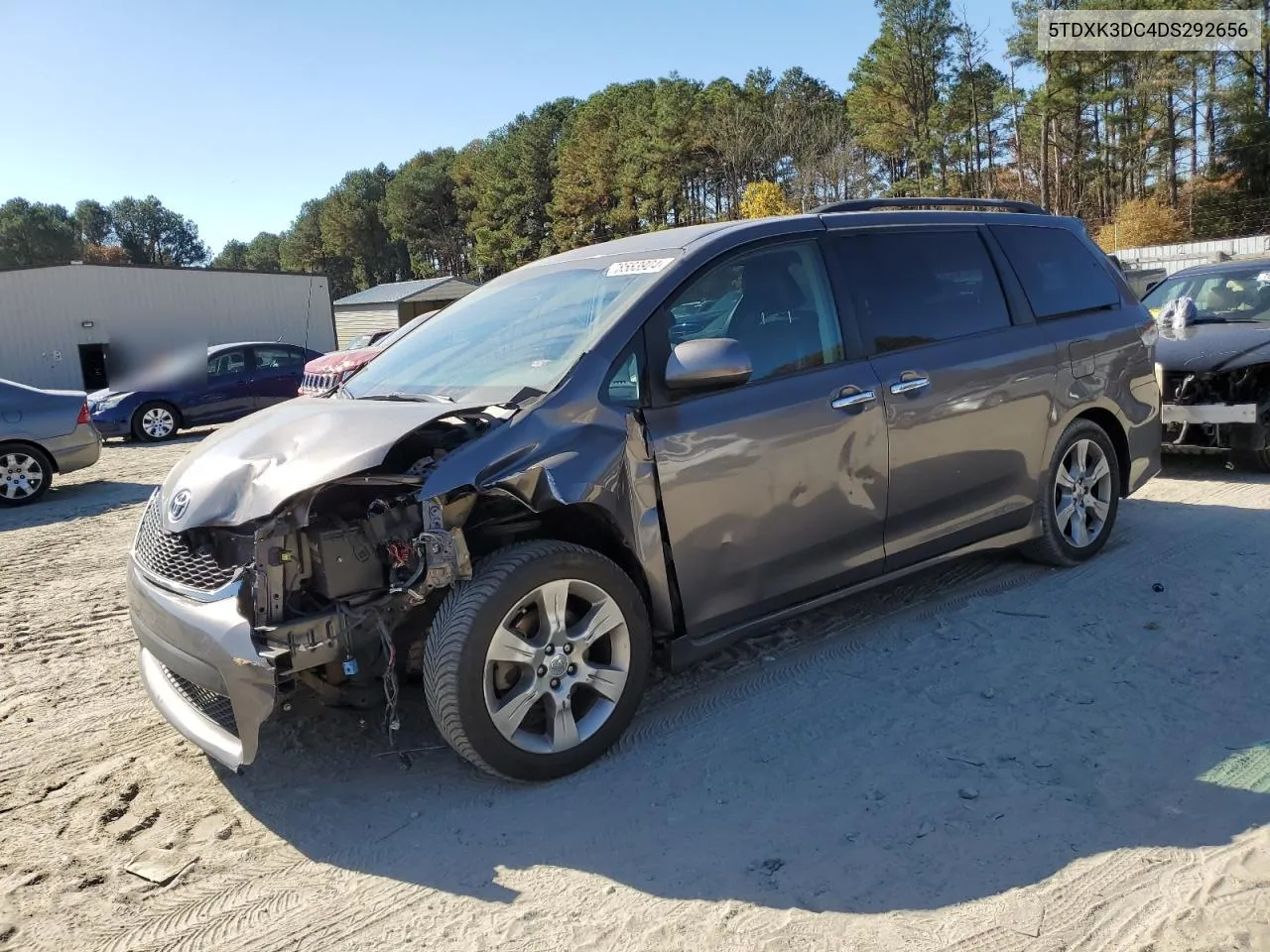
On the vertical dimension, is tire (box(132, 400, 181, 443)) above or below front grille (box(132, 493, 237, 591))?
below

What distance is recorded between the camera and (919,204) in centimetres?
492

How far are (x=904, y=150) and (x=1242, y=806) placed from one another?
5403 centimetres

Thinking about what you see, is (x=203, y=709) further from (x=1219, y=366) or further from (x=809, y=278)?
(x=1219, y=366)

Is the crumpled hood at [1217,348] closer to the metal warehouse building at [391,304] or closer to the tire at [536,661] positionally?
the tire at [536,661]

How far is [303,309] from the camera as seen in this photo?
3225 cm

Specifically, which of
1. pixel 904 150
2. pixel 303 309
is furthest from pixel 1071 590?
pixel 904 150

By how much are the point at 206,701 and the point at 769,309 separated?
8.64ft

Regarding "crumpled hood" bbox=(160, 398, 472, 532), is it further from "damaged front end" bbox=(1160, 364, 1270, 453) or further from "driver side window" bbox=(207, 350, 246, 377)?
"driver side window" bbox=(207, 350, 246, 377)

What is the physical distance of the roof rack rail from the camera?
4559 mm

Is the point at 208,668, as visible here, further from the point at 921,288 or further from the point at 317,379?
the point at 317,379

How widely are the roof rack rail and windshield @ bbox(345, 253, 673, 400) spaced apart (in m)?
1.16

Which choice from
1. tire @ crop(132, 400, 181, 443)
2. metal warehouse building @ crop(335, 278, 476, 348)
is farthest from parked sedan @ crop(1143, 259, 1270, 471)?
metal warehouse building @ crop(335, 278, 476, 348)

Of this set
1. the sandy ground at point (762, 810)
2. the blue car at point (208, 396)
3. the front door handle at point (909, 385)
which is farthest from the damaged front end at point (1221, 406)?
the blue car at point (208, 396)

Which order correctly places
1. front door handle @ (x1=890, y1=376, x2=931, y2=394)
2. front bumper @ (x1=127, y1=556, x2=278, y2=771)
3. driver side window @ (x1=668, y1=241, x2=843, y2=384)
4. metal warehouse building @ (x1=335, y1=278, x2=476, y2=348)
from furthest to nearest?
1. metal warehouse building @ (x1=335, y1=278, x2=476, y2=348)
2. front door handle @ (x1=890, y1=376, x2=931, y2=394)
3. driver side window @ (x1=668, y1=241, x2=843, y2=384)
4. front bumper @ (x1=127, y1=556, x2=278, y2=771)
